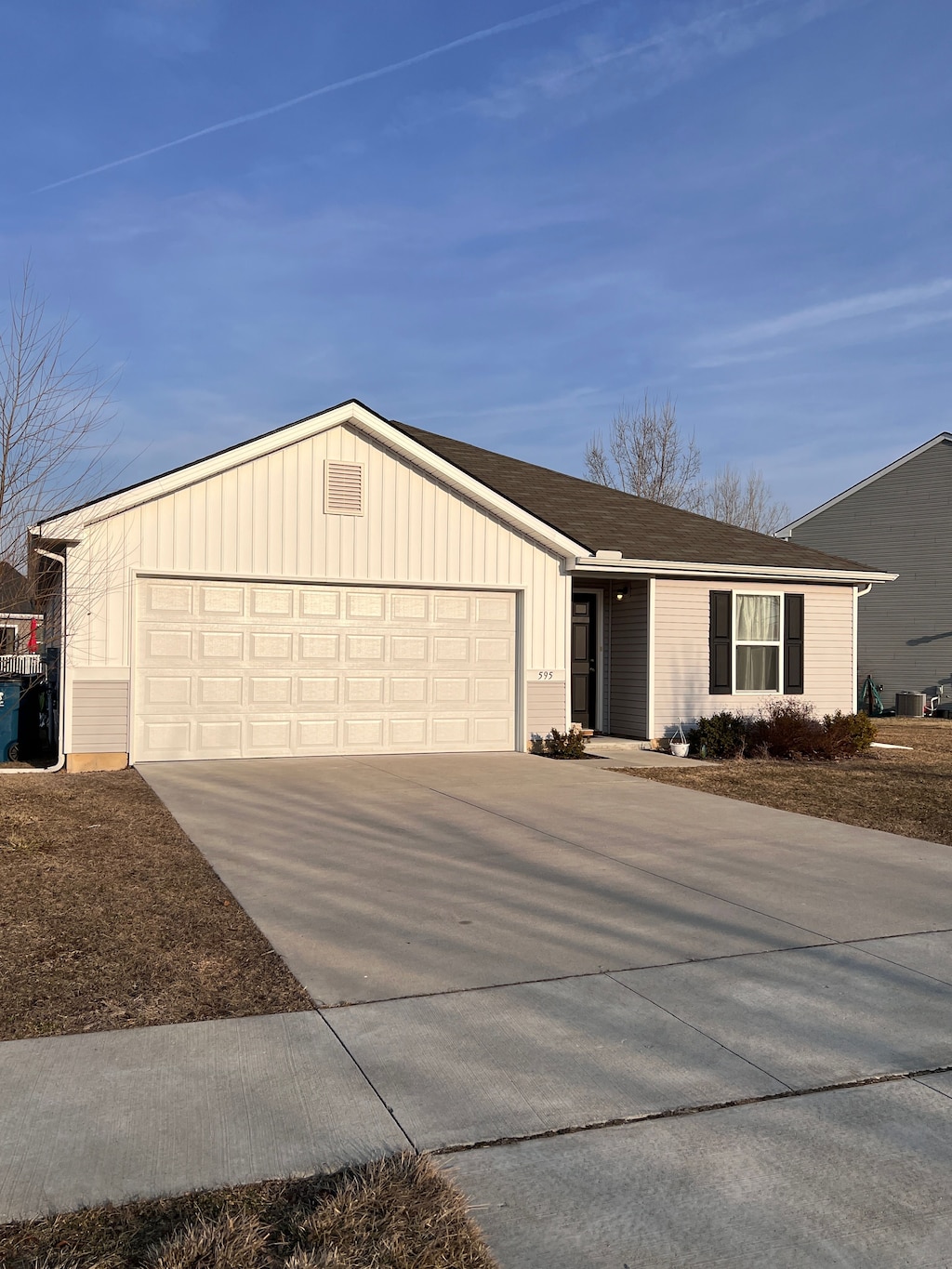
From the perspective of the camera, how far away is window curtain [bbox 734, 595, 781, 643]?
54.1 feet

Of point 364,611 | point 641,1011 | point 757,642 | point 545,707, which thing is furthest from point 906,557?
point 641,1011

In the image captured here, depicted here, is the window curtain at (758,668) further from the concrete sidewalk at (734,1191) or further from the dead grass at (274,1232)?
the dead grass at (274,1232)

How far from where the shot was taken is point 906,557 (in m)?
27.5

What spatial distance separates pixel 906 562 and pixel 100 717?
74.1ft

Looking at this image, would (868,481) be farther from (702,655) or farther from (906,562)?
(702,655)

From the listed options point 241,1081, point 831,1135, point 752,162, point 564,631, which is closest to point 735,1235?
point 831,1135

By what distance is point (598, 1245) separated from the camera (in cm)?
276

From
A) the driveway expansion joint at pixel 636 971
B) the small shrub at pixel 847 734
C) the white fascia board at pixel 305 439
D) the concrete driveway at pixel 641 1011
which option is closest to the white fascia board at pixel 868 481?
the small shrub at pixel 847 734

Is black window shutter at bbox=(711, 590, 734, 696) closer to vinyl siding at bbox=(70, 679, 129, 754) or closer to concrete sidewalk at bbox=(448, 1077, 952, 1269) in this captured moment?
vinyl siding at bbox=(70, 679, 129, 754)

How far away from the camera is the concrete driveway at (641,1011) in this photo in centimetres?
296

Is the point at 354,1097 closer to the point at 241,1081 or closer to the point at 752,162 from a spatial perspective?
the point at 241,1081

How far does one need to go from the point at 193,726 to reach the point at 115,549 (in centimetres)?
239

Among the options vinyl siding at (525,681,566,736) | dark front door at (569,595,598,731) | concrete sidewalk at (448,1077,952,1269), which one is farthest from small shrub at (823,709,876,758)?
concrete sidewalk at (448,1077,952,1269)

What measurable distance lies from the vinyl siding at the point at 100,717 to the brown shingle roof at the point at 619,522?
18.3 ft
